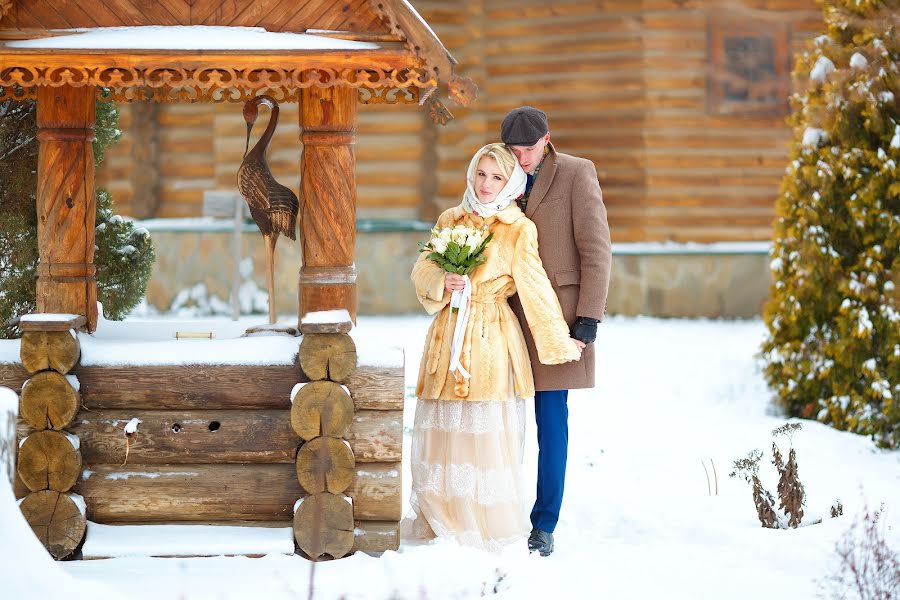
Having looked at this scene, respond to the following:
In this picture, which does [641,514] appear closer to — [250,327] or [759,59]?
[250,327]

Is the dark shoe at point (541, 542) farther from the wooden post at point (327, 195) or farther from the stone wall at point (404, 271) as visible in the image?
the stone wall at point (404, 271)

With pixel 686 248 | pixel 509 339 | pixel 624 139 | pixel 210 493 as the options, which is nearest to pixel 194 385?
pixel 210 493

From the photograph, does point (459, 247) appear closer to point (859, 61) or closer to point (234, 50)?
point (234, 50)

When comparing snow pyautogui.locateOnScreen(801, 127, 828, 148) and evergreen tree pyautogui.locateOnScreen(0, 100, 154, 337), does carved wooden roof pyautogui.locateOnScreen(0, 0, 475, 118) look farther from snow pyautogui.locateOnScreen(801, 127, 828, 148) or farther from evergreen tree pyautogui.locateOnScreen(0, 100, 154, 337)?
snow pyautogui.locateOnScreen(801, 127, 828, 148)

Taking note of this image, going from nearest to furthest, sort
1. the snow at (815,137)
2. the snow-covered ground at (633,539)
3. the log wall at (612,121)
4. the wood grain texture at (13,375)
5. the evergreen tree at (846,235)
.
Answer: the snow-covered ground at (633,539)
the wood grain texture at (13,375)
the evergreen tree at (846,235)
the snow at (815,137)
the log wall at (612,121)

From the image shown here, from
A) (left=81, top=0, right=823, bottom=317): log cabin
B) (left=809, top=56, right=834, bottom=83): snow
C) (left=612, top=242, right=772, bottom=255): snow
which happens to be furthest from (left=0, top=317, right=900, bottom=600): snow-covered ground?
(left=81, top=0, right=823, bottom=317): log cabin

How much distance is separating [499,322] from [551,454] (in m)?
0.66

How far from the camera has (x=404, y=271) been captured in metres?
14.5

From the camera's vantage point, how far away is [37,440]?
5.14 m

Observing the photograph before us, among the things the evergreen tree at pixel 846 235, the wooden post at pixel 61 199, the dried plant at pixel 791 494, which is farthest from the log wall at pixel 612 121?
the wooden post at pixel 61 199

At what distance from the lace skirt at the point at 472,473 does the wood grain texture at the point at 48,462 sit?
1.60 m

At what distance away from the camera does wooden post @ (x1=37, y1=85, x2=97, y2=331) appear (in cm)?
535

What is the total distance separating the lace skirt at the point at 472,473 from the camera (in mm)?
5410

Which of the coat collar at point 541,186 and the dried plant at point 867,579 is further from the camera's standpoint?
the coat collar at point 541,186
